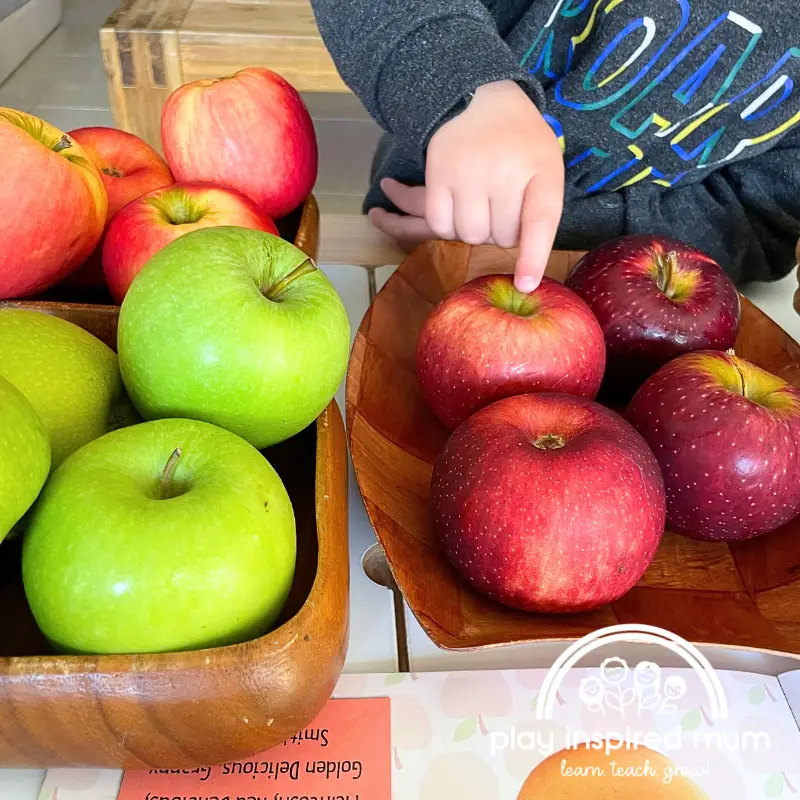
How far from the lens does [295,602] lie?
1.13 feet

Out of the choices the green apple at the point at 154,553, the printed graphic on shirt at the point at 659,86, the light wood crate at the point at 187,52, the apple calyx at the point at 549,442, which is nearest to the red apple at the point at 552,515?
the apple calyx at the point at 549,442

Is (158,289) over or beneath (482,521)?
over

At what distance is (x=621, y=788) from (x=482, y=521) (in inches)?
5.4

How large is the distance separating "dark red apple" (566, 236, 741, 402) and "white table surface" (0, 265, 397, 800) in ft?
0.73

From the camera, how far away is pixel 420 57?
0.59 meters

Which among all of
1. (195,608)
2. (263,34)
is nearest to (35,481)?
(195,608)

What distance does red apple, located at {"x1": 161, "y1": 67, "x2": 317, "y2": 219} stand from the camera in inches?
21.9

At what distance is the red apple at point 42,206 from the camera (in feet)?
1.42

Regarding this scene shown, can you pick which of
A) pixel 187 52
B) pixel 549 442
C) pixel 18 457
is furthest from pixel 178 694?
pixel 187 52

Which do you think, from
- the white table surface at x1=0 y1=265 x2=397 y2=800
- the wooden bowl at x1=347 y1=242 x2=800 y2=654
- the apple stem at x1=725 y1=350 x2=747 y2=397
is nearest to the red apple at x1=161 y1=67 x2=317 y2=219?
the wooden bowl at x1=347 y1=242 x2=800 y2=654

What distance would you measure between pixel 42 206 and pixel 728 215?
0.66 metres

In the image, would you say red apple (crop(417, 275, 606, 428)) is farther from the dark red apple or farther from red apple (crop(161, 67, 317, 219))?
red apple (crop(161, 67, 317, 219))

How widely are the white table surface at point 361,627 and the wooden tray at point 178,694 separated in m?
0.05

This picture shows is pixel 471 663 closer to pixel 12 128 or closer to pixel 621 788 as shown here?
pixel 621 788
